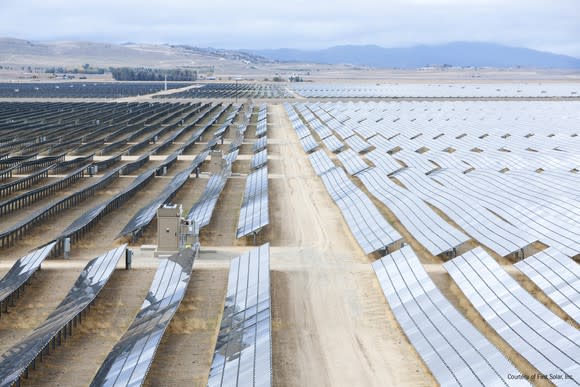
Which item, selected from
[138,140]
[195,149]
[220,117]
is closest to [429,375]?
[195,149]

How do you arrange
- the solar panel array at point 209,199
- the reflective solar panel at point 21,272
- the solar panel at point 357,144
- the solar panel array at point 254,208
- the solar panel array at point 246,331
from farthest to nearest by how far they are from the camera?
the solar panel at point 357,144, the solar panel array at point 209,199, the solar panel array at point 254,208, the reflective solar panel at point 21,272, the solar panel array at point 246,331

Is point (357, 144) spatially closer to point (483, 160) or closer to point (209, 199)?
point (483, 160)

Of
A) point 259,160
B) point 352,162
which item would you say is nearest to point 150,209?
point 259,160

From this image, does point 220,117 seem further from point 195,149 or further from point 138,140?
point 195,149

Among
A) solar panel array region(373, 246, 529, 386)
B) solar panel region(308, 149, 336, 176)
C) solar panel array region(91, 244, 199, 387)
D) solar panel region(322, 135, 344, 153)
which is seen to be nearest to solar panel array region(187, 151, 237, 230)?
solar panel array region(91, 244, 199, 387)

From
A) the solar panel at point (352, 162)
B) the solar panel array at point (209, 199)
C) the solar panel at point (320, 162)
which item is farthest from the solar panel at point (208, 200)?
the solar panel at point (352, 162)

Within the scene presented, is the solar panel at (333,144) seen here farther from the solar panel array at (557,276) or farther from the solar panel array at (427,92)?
the solar panel array at (427,92)
